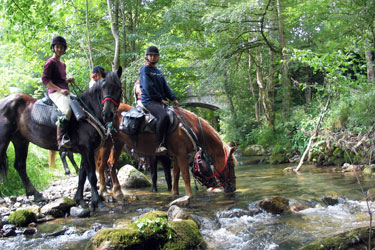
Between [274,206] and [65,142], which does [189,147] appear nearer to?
[274,206]

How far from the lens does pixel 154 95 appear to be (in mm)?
6480

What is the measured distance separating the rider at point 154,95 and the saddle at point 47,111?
1354 mm

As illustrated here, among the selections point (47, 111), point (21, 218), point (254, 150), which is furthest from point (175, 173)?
point (254, 150)

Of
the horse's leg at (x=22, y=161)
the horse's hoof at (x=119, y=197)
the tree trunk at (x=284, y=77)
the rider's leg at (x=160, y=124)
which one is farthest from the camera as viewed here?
the tree trunk at (x=284, y=77)

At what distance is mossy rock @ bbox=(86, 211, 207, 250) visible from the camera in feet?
11.1

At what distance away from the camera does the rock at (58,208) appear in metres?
5.21

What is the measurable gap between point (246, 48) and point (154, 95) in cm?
1235

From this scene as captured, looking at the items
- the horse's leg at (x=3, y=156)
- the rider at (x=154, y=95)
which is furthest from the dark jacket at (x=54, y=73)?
the rider at (x=154, y=95)

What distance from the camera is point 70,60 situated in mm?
14289

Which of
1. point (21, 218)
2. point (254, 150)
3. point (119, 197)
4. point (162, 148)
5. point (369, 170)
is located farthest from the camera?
point (254, 150)

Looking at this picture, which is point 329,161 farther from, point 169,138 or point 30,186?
point 30,186

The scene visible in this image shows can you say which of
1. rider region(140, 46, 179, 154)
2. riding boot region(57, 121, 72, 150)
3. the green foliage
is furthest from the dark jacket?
the green foliage

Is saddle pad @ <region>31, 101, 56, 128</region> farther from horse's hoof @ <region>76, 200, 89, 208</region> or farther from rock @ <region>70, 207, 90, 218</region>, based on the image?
rock @ <region>70, 207, 90, 218</region>

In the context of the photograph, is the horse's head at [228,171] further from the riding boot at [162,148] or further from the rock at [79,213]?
the rock at [79,213]
